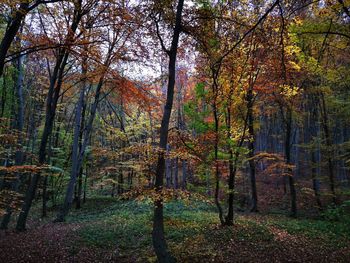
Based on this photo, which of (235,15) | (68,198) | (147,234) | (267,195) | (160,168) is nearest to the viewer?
(160,168)

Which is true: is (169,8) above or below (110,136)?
above

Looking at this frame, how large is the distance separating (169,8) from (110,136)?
1935 centimetres

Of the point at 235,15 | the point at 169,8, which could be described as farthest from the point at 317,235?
the point at 169,8

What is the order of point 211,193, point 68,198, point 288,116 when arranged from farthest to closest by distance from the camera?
point 211,193, point 288,116, point 68,198

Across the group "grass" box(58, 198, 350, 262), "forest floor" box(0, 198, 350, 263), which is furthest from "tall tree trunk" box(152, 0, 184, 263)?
"forest floor" box(0, 198, 350, 263)

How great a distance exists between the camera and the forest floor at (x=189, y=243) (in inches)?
353

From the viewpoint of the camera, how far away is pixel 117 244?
10.7m

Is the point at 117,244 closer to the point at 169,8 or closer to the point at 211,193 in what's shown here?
the point at 169,8

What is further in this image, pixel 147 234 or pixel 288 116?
pixel 288 116

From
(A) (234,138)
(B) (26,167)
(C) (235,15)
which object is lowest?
(B) (26,167)

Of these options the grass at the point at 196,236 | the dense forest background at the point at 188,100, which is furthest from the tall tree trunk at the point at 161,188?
the grass at the point at 196,236

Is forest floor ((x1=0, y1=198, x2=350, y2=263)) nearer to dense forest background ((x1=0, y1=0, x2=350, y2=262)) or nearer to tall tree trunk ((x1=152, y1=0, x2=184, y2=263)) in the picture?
dense forest background ((x1=0, y1=0, x2=350, y2=262))

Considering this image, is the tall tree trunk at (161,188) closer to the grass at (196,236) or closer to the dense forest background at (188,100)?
the dense forest background at (188,100)

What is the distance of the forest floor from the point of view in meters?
8.97
